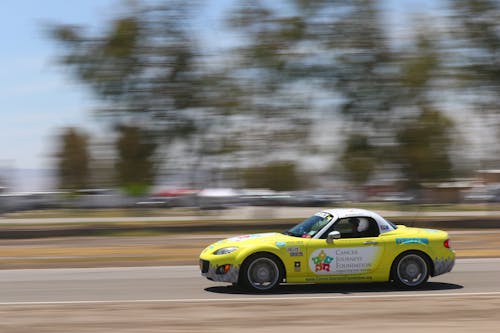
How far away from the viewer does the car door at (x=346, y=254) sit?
12.1 meters

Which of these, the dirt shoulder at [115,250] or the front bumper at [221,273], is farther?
the dirt shoulder at [115,250]

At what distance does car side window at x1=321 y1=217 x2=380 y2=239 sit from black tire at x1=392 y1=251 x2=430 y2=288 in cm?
58

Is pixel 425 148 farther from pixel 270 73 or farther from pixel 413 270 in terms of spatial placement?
pixel 413 270

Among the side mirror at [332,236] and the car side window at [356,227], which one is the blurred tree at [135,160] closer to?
the car side window at [356,227]

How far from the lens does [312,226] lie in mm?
12469

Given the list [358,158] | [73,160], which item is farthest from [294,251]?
[73,160]

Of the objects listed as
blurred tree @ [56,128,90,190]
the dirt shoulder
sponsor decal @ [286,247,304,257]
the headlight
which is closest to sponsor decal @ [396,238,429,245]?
sponsor decal @ [286,247,304,257]

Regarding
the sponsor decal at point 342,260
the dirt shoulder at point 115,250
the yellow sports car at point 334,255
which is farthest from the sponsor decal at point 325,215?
the dirt shoulder at point 115,250

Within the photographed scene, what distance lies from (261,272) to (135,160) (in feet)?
107

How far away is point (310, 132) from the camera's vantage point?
45.1m

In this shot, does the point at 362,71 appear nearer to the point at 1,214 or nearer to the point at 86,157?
the point at 86,157

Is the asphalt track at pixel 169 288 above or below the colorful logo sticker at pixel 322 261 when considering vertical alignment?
below

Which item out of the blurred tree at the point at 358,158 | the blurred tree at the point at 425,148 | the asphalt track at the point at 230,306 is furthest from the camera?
the blurred tree at the point at 425,148

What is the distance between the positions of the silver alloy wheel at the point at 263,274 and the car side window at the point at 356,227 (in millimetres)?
1047
